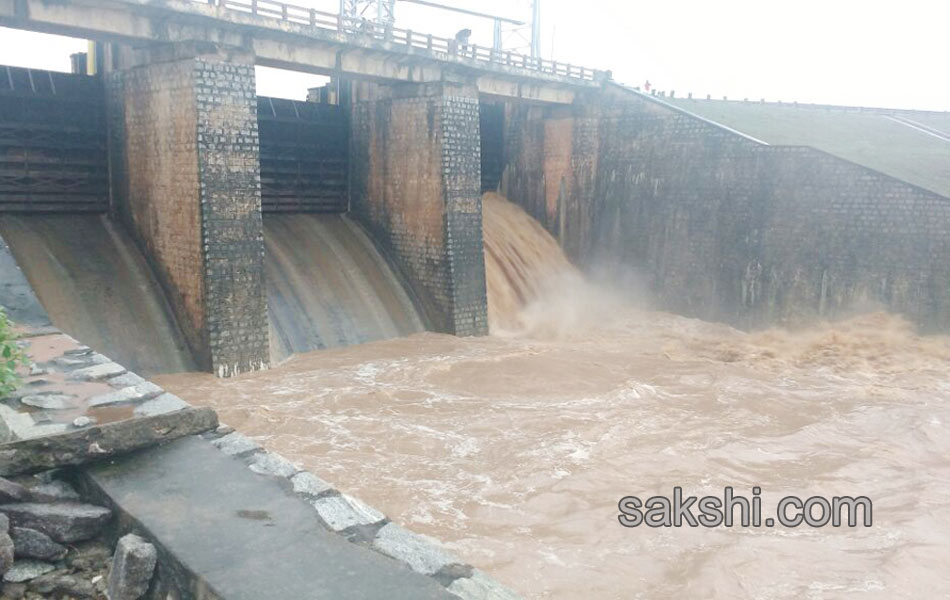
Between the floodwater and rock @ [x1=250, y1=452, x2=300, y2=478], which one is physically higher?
rock @ [x1=250, y1=452, x2=300, y2=478]

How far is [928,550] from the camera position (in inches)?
220

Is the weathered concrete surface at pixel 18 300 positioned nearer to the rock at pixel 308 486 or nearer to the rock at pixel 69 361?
the rock at pixel 69 361

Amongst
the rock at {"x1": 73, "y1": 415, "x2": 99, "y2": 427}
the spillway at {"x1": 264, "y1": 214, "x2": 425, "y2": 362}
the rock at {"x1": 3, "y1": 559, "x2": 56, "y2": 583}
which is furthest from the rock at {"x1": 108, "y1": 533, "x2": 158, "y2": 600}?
the spillway at {"x1": 264, "y1": 214, "x2": 425, "y2": 362}

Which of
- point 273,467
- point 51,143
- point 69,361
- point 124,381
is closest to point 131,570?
point 273,467

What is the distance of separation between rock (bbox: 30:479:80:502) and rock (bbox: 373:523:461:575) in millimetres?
1354

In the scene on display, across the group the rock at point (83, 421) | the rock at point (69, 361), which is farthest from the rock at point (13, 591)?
the rock at point (69, 361)

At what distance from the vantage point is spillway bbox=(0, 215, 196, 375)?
32.3 feet

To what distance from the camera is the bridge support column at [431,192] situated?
44.2 ft

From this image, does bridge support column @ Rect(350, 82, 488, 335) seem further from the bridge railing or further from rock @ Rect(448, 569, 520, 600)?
rock @ Rect(448, 569, 520, 600)

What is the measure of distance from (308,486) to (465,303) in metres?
10.1

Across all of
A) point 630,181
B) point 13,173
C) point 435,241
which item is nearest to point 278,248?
point 435,241

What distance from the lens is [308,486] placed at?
11.9 ft

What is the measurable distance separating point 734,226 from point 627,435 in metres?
8.27

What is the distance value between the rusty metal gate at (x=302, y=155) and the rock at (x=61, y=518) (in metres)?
10.5
